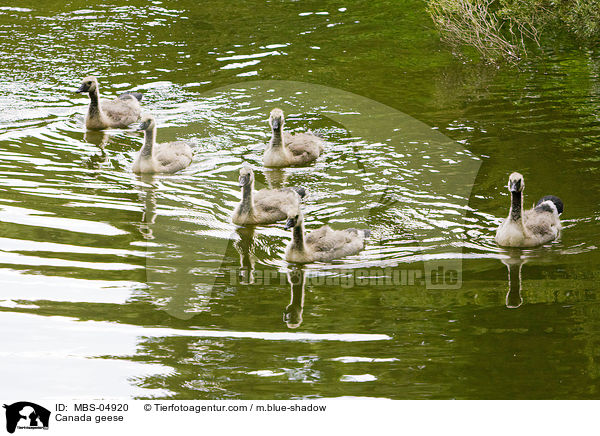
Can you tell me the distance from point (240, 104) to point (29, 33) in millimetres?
7370

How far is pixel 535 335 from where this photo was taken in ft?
31.8

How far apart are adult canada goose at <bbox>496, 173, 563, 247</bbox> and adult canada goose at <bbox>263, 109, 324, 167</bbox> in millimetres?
4334

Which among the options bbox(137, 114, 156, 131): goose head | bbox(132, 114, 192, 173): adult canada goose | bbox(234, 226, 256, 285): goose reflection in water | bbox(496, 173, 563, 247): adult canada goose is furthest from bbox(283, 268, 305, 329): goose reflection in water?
bbox(137, 114, 156, 131): goose head

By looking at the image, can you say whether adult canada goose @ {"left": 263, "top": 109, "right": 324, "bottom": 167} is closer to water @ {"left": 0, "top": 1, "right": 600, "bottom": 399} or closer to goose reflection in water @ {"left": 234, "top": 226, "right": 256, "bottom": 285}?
water @ {"left": 0, "top": 1, "right": 600, "bottom": 399}

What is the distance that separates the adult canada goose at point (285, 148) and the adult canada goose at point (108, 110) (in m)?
3.41

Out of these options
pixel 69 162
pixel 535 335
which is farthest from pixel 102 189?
pixel 535 335

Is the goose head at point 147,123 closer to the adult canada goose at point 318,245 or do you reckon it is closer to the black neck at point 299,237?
the adult canada goose at point 318,245

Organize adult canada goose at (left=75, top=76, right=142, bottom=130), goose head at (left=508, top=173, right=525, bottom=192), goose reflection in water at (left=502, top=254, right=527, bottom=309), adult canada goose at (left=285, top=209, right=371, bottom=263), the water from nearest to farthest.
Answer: the water < goose reflection in water at (left=502, top=254, right=527, bottom=309) < adult canada goose at (left=285, top=209, right=371, bottom=263) < goose head at (left=508, top=173, right=525, bottom=192) < adult canada goose at (left=75, top=76, right=142, bottom=130)

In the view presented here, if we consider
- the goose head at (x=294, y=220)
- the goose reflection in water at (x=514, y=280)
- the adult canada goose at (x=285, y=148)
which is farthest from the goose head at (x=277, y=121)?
the goose reflection in water at (x=514, y=280)

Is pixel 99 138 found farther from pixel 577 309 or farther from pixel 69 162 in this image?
pixel 577 309

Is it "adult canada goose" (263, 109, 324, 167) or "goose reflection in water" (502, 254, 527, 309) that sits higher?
"adult canada goose" (263, 109, 324, 167)

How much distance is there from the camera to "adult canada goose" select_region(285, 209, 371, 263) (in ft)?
37.8

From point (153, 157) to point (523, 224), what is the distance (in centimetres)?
636

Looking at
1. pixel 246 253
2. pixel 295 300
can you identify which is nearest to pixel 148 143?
pixel 246 253
